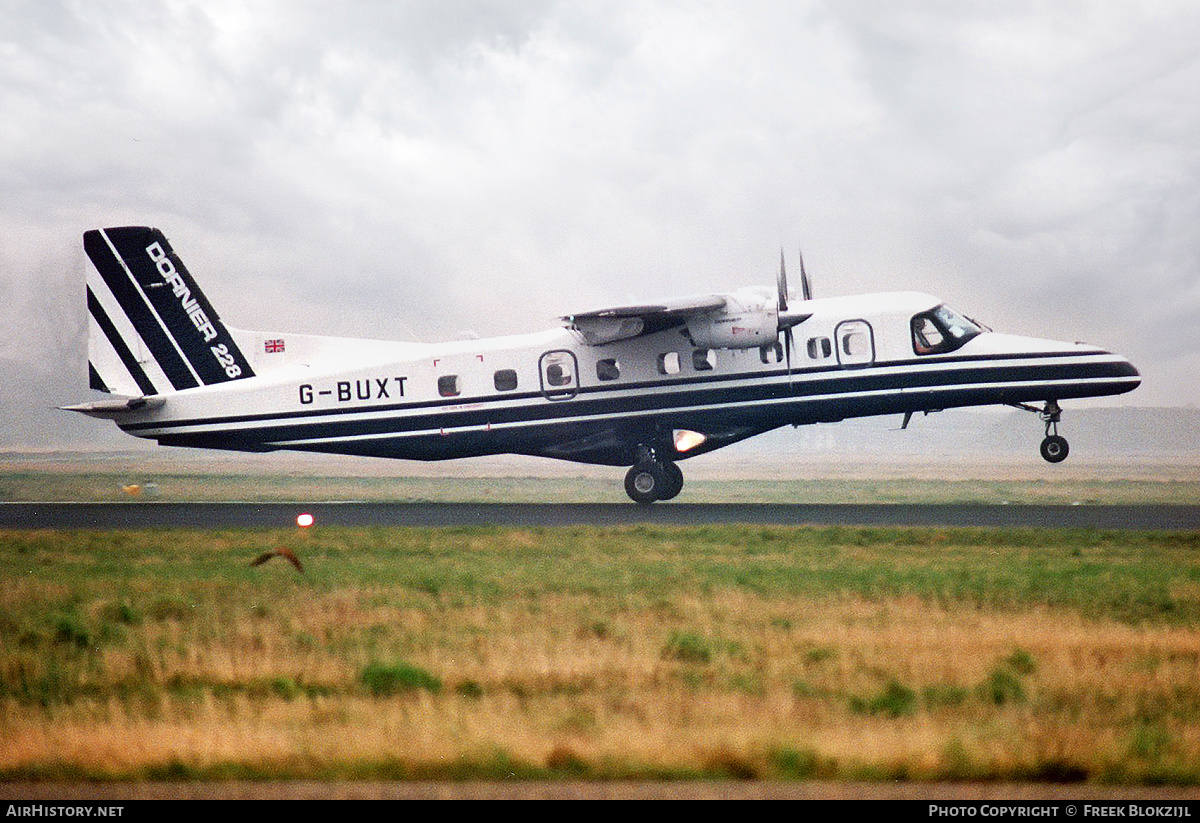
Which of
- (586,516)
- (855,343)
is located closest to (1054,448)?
(855,343)

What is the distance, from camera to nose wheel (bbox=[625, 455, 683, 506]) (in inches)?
1125

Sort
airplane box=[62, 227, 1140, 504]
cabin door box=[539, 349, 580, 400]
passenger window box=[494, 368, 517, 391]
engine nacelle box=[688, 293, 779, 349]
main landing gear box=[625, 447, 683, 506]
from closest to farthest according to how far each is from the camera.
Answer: engine nacelle box=[688, 293, 779, 349] < airplane box=[62, 227, 1140, 504] < cabin door box=[539, 349, 580, 400] < passenger window box=[494, 368, 517, 391] < main landing gear box=[625, 447, 683, 506]

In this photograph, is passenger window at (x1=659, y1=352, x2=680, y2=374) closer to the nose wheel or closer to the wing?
the wing

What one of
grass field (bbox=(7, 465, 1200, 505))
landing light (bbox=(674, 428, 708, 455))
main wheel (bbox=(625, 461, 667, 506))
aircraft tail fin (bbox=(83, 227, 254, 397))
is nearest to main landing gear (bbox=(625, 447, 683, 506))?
main wheel (bbox=(625, 461, 667, 506))

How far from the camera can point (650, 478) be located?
94.3 ft

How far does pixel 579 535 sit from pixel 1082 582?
31.6 ft

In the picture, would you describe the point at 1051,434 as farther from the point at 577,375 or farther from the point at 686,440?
the point at 577,375

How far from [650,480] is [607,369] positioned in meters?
3.21

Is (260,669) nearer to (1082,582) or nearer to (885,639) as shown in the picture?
(885,639)

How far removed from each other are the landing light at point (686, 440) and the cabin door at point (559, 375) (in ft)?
9.20

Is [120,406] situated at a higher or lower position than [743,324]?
lower

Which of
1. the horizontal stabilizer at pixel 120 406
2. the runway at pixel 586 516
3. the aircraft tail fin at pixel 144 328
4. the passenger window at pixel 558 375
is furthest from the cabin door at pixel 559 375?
the horizontal stabilizer at pixel 120 406

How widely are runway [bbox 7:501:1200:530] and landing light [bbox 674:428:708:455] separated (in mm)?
1527

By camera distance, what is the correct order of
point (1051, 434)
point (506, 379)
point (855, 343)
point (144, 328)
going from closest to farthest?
1. point (855, 343)
2. point (1051, 434)
3. point (506, 379)
4. point (144, 328)
